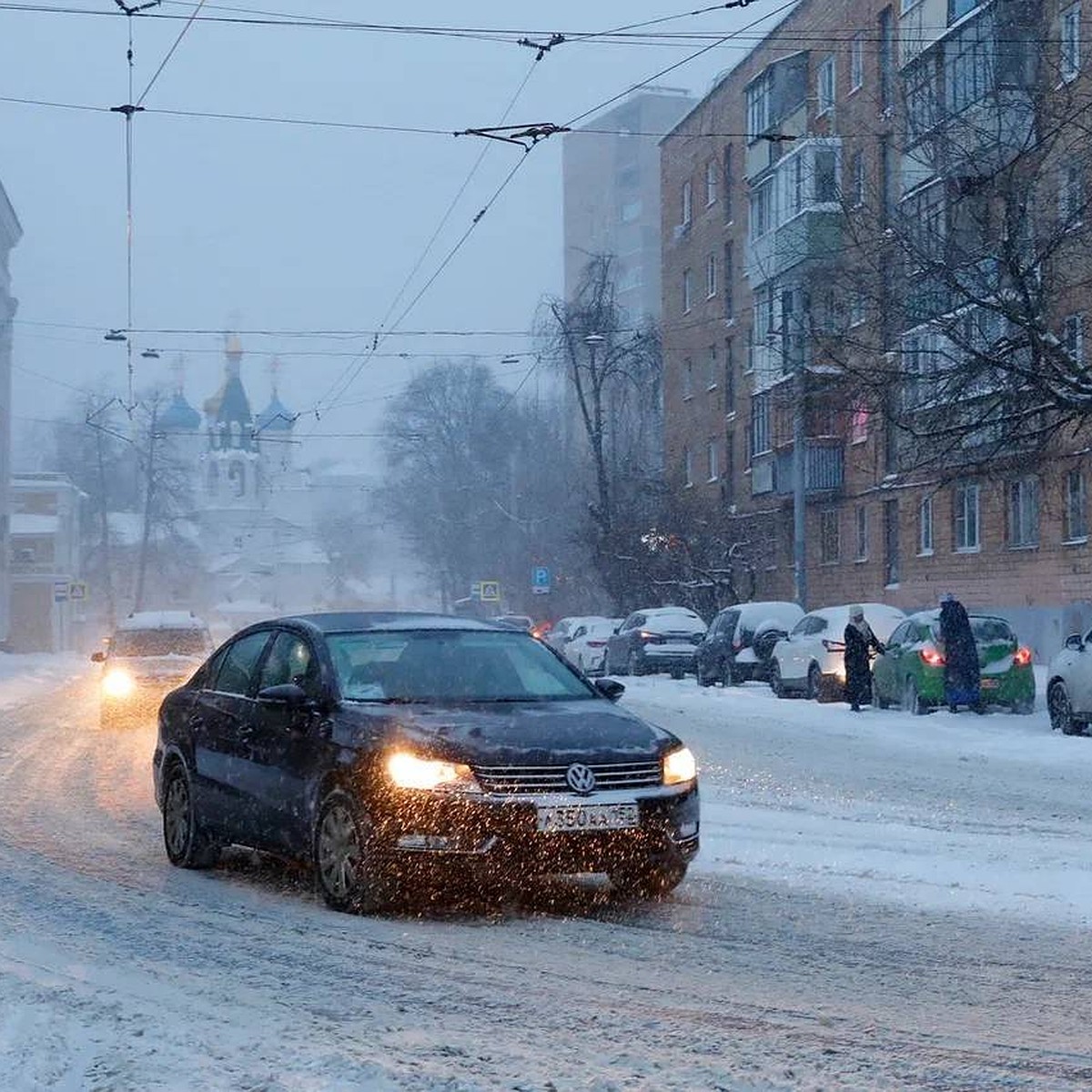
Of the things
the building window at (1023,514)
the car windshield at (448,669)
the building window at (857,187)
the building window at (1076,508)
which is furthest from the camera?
the building window at (1023,514)

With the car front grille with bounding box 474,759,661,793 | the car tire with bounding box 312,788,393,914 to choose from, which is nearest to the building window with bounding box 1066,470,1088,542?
the car front grille with bounding box 474,759,661,793

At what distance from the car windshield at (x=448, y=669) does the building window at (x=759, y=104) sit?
38.8m

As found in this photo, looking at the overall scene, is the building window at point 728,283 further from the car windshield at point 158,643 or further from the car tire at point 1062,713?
the car tire at point 1062,713

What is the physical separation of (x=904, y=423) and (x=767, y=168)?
24.1m

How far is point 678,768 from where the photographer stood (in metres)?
8.99

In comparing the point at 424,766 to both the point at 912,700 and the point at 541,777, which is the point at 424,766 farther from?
the point at 912,700

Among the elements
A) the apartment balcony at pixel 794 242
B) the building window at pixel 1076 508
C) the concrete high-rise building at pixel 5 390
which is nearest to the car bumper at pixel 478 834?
the apartment balcony at pixel 794 242

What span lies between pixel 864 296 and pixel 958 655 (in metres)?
4.53

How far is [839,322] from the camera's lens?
85.8 feet

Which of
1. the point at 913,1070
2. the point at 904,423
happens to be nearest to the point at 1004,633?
the point at 904,423

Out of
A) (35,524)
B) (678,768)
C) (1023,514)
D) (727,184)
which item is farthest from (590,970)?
(35,524)

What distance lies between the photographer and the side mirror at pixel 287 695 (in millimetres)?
9383

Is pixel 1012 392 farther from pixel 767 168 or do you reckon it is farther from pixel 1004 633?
pixel 767 168

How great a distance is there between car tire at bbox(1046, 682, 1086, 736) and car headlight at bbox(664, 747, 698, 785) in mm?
13354
